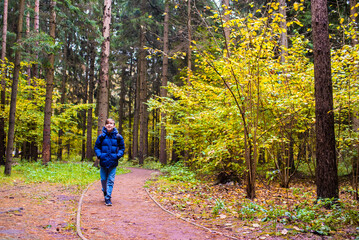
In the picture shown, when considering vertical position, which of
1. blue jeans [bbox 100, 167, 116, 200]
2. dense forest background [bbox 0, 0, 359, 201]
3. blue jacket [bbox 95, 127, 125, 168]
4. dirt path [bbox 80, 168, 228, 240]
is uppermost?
dense forest background [bbox 0, 0, 359, 201]

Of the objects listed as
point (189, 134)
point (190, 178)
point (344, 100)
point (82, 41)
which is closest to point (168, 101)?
point (189, 134)

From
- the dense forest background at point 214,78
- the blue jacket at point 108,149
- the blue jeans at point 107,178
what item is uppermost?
the dense forest background at point 214,78

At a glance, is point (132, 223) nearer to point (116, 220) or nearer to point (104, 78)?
point (116, 220)

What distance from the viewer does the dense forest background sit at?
6152mm

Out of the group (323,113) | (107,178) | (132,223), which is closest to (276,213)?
(323,113)

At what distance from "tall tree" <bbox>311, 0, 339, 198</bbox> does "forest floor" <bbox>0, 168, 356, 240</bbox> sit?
144cm

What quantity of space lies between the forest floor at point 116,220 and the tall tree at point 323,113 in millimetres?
1443

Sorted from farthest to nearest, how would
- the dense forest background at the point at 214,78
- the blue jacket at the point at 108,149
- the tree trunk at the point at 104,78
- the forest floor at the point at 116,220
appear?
the tree trunk at the point at 104,78 → the dense forest background at the point at 214,78 → the blue jacket at the point at 108,149 → the forest floor at the point at 116,220

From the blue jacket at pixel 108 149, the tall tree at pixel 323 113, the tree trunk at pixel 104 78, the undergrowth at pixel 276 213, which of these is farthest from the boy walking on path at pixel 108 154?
the tree trunk at pixel 104 78

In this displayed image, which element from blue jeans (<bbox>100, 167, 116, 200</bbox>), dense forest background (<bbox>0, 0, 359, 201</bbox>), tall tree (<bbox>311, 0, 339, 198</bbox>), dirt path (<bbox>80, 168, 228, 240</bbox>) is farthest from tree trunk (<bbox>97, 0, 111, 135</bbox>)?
tall tree (<bbox>311, 0, 339, 198</bbox>)

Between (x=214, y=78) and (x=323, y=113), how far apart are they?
22.1 feet

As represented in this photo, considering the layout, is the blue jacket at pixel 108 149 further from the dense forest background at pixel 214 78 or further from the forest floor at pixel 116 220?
the dense forest background at pixel 214 78

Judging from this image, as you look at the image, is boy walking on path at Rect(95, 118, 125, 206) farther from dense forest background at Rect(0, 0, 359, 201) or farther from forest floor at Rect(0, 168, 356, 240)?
dense forest background at Rect(0, 0, 359, 201)

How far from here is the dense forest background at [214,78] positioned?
6152 millimetres
